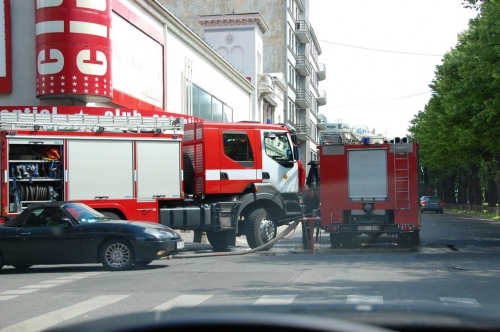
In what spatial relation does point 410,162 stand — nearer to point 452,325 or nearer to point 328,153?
point 328,153

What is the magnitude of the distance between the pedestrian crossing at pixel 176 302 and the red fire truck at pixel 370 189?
371 inches

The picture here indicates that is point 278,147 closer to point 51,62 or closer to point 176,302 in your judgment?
point 51,62

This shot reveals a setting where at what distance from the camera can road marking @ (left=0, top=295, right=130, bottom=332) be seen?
841 centimetres

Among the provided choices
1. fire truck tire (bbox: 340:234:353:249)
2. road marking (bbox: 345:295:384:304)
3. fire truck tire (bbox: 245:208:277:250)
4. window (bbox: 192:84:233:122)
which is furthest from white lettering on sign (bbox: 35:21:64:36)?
road marking (bbox: 345:295:384:304)

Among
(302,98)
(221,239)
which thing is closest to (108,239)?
(221,239)

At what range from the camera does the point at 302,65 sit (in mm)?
73250

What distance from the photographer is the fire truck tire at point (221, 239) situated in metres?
20.0

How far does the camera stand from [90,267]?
1605cm

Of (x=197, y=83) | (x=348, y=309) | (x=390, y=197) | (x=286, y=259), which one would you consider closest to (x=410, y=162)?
(x=390, y=197)

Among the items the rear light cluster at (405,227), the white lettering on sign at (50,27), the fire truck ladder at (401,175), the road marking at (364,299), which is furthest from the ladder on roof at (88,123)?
the road marking at (364,299)

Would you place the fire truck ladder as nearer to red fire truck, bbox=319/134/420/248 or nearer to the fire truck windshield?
red fire truck, bbox=319/134/420/248

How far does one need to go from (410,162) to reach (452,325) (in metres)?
17.7

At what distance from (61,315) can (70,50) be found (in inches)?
559

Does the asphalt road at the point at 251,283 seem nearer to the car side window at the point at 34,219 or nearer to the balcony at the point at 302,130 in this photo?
the car side window at the point at 34,219
